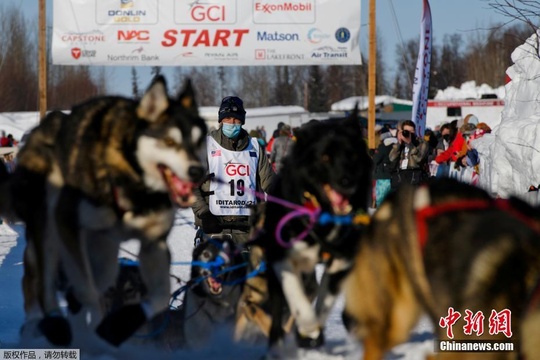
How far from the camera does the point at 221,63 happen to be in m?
14.9

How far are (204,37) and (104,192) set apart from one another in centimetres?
1088

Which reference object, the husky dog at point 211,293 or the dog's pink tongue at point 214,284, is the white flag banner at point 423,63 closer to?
the husky dog at point 211,293

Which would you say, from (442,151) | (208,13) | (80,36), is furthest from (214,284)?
(80,36)

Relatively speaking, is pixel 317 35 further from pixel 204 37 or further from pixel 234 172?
pixel 234 172

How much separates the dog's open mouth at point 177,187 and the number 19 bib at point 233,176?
8.01 ft

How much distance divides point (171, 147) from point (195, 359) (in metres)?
1.47

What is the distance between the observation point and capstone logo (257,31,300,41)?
14516 millimetres

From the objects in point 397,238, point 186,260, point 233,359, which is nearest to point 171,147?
point 397,238

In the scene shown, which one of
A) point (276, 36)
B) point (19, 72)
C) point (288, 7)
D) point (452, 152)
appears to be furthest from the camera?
point (19, 72)

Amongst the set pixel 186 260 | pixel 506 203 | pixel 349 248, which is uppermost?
pixel 506 203

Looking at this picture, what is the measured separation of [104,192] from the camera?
4.02 metres

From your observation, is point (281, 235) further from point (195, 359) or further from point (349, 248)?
point (195, 359)

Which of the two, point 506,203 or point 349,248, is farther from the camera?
point 349,248

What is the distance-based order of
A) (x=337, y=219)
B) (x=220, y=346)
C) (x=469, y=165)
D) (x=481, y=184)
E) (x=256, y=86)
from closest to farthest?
1. (x=337, y=219)
2. (x=220, y=346)
3. (x=481, y=184)
4. (x=469, y=165)
5. (x=256, y=86)
